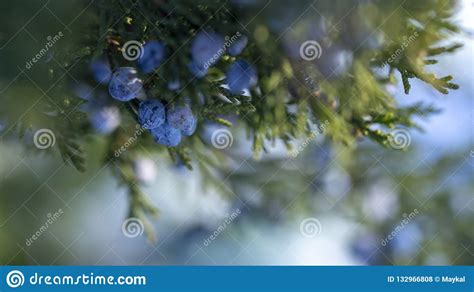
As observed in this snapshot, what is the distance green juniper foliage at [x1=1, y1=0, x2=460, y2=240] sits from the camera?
1895 mm

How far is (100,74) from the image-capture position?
2029 mm

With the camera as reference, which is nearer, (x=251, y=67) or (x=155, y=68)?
(x=155, y=68)

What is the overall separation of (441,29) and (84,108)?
1.25 metres

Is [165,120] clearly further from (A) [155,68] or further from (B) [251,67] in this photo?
(B) [251,67]

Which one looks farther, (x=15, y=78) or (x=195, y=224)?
(x=195, y=224)

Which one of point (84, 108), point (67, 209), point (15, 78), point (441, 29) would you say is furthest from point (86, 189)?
point (441, 29)

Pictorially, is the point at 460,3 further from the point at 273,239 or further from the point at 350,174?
the point at 273,239

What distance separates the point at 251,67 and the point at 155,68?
0.35 meters

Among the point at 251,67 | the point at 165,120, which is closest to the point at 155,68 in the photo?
the point at 165,120

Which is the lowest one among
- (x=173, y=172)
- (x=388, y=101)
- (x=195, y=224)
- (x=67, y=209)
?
(x=67, y=209)

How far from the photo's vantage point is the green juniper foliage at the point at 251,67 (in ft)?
6.22

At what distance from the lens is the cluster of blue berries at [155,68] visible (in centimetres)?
189

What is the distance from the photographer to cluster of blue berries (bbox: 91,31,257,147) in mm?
1888

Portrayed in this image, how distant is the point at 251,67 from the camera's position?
2.11 meters
